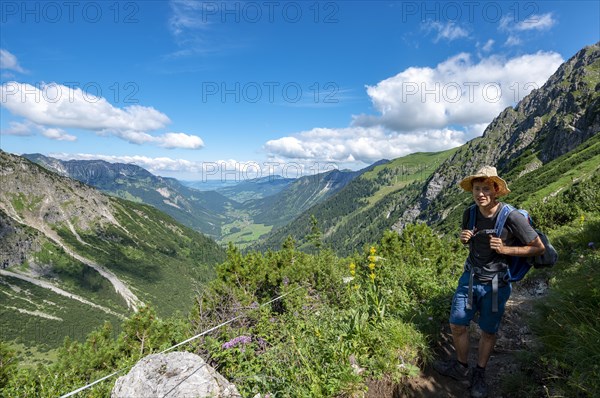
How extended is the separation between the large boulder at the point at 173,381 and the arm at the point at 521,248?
4236 millimetres

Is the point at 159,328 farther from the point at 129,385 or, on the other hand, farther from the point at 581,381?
the point at 581,381

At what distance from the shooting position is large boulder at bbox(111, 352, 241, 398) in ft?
13.7

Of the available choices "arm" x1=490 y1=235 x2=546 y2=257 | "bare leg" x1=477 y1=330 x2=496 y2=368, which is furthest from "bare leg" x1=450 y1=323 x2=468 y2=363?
"arm" x1=490 y1=235 x2=546 y2=257

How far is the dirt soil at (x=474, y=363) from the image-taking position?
14.9 ft

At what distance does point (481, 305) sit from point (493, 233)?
116 cm

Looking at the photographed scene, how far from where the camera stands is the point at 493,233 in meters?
4.49

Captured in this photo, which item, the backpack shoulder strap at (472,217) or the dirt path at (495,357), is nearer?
the dirt path at (495,357)

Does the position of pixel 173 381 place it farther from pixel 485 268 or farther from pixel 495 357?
pixel 495 357

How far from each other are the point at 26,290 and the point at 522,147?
306 meters

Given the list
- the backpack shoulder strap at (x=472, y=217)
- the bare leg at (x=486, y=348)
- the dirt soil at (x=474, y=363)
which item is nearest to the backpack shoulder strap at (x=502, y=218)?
the backpack shoulder strap at (x=472, y=217)

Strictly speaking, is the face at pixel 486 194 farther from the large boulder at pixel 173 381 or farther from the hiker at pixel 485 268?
the large boulder at pixel 173 381

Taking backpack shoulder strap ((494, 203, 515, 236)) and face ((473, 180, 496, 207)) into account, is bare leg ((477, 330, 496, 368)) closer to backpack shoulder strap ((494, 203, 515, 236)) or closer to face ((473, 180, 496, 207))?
backpack shoulder strap ((494, 203, 515, 236))

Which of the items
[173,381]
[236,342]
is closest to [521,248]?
[236,342]

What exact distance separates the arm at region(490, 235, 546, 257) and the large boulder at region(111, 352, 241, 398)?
4236mm
